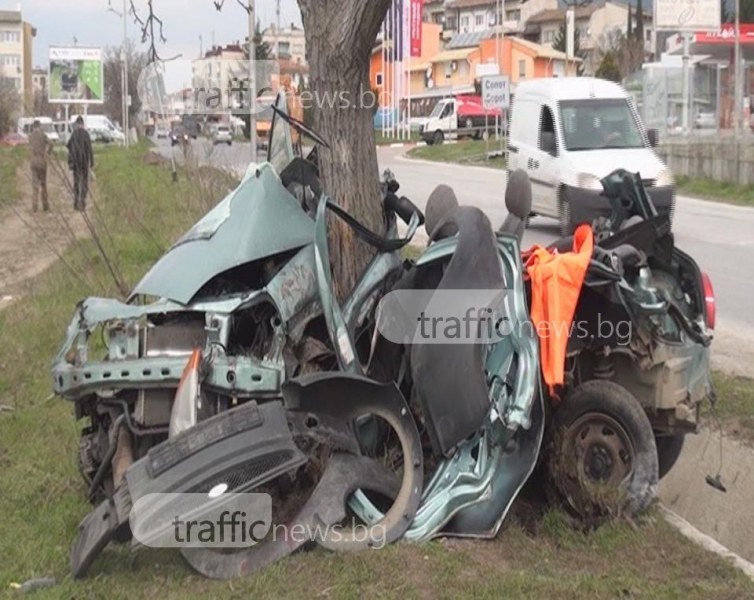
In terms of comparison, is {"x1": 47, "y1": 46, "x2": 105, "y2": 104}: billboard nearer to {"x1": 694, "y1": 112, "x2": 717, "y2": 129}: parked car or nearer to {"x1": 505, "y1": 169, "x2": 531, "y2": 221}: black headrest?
{"x1": 694, "y1": 112, "x2": 717, "y2": 129}: parked car

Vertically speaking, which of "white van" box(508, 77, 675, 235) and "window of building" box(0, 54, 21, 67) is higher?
"window of building" box(0, 54, 21, 67)

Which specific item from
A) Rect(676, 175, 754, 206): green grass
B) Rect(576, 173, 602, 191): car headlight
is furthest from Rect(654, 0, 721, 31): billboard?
Rect(576, 173, 602, 191): car headlight

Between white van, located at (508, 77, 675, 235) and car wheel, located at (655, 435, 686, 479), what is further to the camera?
white van, located at (508, 77, 675, 235)

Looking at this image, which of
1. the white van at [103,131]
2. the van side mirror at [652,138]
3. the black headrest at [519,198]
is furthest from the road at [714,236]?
the white van at [103,131]

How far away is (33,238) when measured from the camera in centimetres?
2059

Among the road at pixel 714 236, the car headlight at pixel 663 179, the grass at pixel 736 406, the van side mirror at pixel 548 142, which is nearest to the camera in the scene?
the grass at pixel 736 406

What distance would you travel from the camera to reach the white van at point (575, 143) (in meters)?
16.5

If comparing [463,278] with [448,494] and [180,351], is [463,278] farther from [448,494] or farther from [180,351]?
[180,351]

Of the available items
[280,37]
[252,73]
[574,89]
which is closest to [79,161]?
[280,37]

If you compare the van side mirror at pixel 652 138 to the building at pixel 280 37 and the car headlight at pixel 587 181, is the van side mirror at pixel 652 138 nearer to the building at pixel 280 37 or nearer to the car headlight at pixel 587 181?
the car headlight at pixel 587 181

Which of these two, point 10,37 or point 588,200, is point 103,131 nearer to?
point 10,37

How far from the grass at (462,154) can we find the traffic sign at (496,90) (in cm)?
337

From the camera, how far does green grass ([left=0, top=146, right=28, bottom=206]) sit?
28797 millimetres

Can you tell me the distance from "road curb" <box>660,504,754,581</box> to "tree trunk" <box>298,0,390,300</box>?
6.73 ft
